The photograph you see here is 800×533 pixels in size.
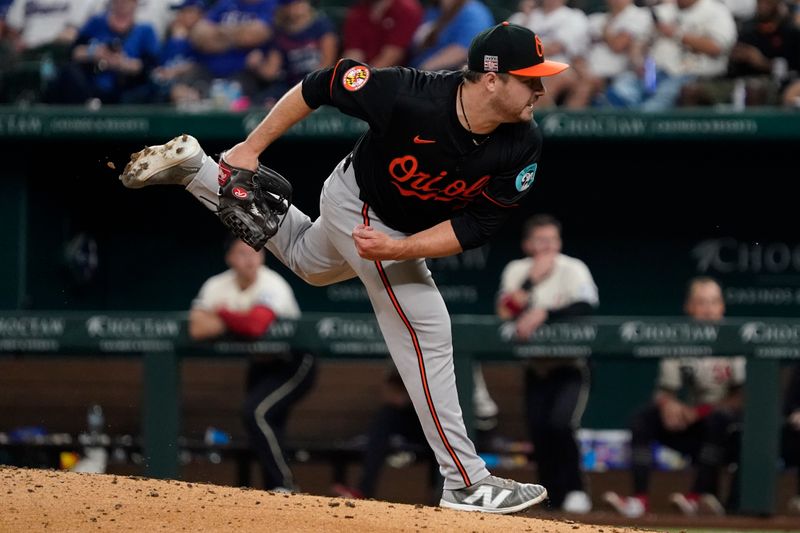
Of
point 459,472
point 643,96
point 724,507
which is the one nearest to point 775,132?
point 643,96

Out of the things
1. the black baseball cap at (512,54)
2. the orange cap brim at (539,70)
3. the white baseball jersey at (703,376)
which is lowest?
the white baseball jersey at (703,376)

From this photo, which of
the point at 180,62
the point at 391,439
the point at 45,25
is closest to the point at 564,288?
the point at 391,439

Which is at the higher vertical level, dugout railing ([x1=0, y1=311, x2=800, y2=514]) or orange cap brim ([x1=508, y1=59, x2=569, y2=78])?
orange cap brim ([x1=508, y1=59, x2=569, y2=78])

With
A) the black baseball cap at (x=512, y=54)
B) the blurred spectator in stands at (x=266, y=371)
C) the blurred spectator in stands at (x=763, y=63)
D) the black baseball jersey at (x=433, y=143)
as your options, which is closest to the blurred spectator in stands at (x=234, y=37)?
the blurred spectator in stands at (x=266, y=371)

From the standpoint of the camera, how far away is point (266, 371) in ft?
24.9

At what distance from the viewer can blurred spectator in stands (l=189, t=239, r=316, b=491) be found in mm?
7379

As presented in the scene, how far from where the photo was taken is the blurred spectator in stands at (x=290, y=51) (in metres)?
8.86

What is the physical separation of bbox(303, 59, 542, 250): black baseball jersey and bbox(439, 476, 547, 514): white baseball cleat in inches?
36.4

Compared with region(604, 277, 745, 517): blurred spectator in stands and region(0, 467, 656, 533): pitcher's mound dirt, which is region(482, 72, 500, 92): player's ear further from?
region(604, 277, 745, 517): blurred spectator in stands

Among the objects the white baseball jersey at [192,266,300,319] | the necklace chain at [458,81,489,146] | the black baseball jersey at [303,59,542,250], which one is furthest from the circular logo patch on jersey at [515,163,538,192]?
the white baseball jersey at [192,266,300,319]

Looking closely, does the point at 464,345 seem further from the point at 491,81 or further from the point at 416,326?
the point at 491,81

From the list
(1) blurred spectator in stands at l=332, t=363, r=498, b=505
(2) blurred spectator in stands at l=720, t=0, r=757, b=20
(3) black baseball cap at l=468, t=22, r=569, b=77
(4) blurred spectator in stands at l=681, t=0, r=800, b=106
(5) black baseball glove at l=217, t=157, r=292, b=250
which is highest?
(2) blurred spectator in stands at l=720, t=0, r=757, b=20

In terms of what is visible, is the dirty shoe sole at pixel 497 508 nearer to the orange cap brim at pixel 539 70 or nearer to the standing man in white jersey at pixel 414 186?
the standing man in white jersey at pixel 414 186

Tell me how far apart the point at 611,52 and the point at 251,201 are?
418 centimetres
